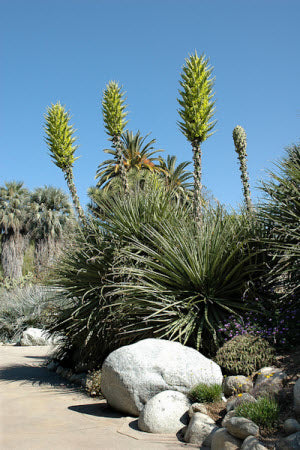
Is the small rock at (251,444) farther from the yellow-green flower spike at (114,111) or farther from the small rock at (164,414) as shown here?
the yellow-green flower spike at (114,111)

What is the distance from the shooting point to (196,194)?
870 centimetres

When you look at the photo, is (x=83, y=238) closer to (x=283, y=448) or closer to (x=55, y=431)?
(x=55, y=431)

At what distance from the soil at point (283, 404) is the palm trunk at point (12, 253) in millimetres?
25555

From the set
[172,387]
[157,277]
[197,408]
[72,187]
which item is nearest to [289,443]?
[197,408]

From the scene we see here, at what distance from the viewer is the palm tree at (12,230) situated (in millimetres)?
29000

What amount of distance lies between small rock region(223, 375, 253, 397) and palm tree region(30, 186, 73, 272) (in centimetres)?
2254

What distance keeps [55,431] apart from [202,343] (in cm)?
259

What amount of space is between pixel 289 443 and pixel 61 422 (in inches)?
113

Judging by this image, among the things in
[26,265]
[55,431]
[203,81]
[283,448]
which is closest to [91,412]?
[55,431]

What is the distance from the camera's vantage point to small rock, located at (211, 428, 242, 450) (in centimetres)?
410

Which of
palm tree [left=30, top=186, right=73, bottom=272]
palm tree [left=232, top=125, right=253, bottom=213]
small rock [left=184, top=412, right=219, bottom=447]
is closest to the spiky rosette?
palm tree [left=232, top=125, right=253, bottom=213]

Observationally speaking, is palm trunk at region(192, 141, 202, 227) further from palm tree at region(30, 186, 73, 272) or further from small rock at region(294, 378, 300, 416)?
palm tree at region(30, 186, 73, 272)

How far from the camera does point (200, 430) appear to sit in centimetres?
462

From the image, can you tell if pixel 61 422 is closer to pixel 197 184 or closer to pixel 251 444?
pixel 251 444
